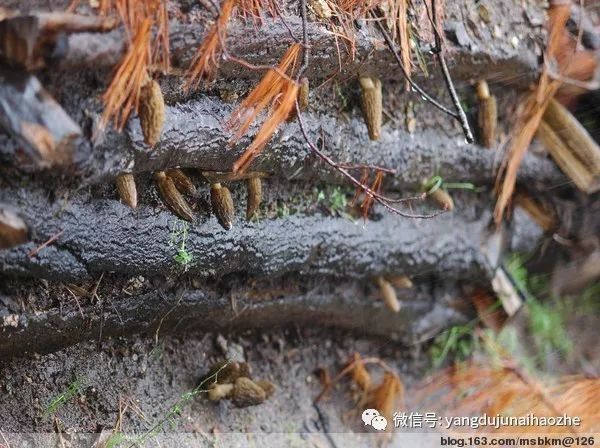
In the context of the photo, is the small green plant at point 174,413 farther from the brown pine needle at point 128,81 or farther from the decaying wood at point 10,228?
the brown pine needle at point 128,81

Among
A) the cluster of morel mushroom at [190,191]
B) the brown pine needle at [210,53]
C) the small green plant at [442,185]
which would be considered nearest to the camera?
the brown pine needle at [210,53]

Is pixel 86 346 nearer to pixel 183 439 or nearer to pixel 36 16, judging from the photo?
pixel 183 439

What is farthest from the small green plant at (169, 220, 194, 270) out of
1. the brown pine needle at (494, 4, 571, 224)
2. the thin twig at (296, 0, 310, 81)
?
the brown pine needle at (494, 4, 571, 224)

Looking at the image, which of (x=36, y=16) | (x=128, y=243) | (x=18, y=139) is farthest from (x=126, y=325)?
(x=36, y=16)

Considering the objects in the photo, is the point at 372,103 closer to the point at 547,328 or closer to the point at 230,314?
the point at 230,314

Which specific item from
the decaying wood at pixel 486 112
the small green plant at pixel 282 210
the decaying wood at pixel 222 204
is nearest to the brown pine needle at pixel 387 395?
the small green plant at pixel 282 210

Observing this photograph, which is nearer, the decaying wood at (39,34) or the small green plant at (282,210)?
the decaying wood at (39,34)

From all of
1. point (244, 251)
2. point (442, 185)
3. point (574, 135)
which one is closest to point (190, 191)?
point (244, 251)
